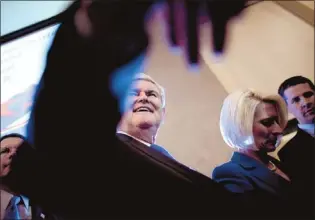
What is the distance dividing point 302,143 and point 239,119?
18cm

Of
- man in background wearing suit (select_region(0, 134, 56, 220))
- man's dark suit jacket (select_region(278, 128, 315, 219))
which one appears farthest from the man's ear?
man's dark suit jacket (select_region(278, 128, 315, 219))

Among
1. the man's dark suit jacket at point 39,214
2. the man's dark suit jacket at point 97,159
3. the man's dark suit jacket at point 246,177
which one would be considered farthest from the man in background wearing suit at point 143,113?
the man's dark suit jacket at point 39,214

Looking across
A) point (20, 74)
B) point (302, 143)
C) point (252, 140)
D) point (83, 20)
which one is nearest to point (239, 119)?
point (252, 140)

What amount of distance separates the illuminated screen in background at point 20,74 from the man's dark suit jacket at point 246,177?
0.52 metres

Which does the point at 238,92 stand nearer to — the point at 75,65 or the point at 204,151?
the point at 204,151

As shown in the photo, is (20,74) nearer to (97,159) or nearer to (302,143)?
(97,159)

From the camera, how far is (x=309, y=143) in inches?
46.4

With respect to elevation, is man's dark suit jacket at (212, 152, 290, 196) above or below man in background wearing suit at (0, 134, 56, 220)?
above

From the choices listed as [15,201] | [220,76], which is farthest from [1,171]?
[220,76]

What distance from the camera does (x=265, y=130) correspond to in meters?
1.15

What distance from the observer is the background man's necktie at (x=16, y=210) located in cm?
116

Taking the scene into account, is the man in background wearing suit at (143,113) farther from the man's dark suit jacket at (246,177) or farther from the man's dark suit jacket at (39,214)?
the man's dark suit jacket at (39,214)

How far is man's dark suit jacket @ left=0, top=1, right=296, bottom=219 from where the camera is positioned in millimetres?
1109

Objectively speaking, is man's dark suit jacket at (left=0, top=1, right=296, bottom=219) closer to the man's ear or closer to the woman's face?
the man's ear
